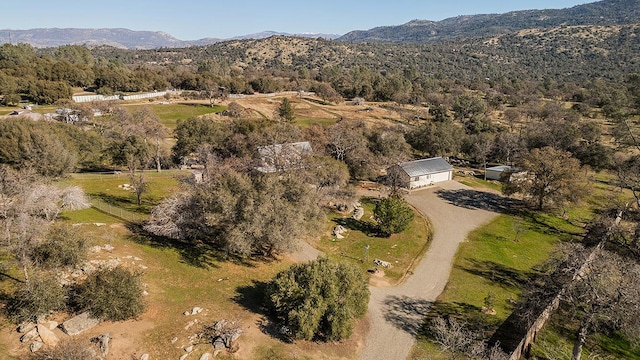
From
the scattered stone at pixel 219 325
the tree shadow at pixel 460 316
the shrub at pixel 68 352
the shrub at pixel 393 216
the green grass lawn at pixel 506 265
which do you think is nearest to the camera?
the shrub at pixel 68 352

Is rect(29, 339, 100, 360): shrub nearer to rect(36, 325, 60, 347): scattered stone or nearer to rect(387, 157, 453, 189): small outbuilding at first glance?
rect(36, 325, 60, 347): scattered stone

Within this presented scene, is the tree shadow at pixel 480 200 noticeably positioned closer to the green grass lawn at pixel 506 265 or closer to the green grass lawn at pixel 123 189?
the green grass lawn at pixel 506 265

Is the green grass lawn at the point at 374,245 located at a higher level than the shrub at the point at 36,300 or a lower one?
lower

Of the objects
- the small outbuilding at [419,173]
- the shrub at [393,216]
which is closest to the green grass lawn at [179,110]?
the small outbuilding at [419,173]

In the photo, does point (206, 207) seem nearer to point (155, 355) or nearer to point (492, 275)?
point (155, 355)

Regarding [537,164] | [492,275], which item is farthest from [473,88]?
[492,275]

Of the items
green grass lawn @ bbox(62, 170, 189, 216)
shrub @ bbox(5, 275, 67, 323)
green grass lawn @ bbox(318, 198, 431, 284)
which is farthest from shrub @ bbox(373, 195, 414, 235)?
shrub @ bbox(5, 275, 67, 323)
